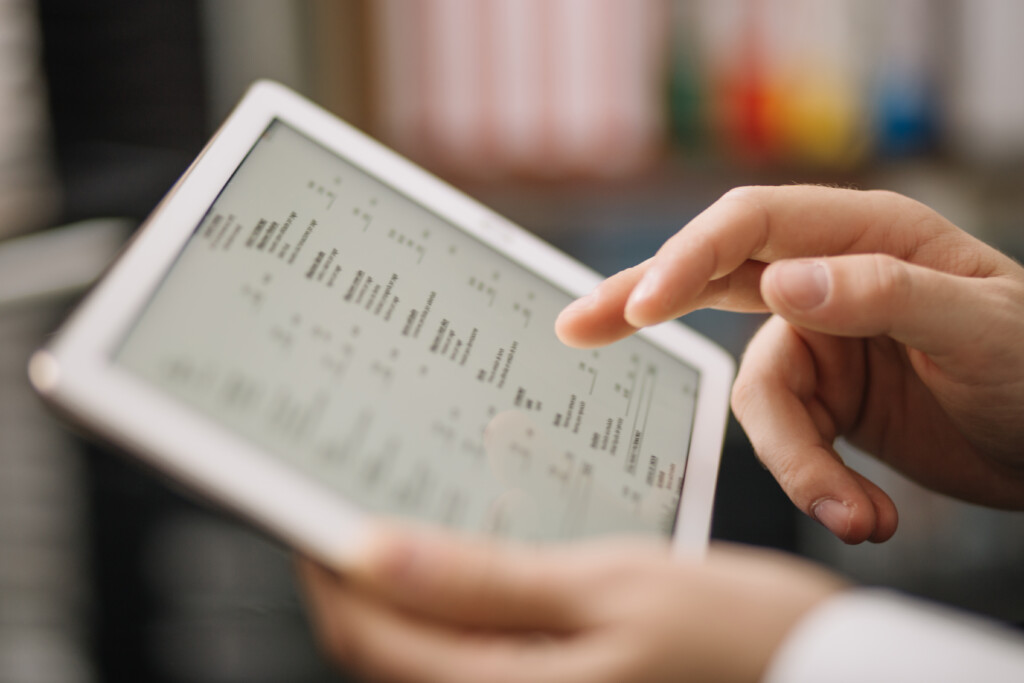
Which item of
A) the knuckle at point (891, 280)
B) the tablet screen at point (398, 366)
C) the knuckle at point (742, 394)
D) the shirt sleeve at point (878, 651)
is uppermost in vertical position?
the knuckle at point (891, 280)

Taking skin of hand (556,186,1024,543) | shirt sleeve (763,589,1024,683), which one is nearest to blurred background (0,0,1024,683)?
skin of hand (556,186,1024,543)

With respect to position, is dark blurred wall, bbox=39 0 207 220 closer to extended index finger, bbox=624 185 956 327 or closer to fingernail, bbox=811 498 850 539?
extended index finger, bbox=624 185 956 327

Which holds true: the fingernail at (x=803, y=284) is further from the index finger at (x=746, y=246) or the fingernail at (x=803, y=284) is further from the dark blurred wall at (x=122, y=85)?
the dark blurred wall at (x=122, y=85)

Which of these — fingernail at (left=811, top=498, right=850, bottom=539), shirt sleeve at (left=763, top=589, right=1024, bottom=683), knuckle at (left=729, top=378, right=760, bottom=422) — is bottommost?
fingernail at (left=811, top=498, right=850, bottom=539)

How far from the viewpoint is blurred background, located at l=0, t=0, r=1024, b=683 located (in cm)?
81

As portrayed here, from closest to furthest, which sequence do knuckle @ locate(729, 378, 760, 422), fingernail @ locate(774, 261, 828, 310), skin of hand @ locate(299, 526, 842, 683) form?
skin of hand @ locate(299, 526, 842, 683) < fingernail @ locate(774, 261, 828, 310) < knuckle @ locate(729, 378, 760, 422)

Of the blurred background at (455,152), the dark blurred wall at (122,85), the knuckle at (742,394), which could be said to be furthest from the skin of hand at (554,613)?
the dark blurred wall at (122,85)

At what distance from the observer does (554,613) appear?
0.25 meters

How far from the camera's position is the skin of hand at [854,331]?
394 mm

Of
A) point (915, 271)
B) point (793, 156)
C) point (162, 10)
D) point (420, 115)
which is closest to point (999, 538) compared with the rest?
point (793, 156)

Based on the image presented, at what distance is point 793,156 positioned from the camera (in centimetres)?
115

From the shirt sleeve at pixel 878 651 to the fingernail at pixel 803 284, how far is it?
167mm

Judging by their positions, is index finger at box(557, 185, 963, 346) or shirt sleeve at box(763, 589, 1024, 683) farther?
index finger at box(557, 185, 963, 346)

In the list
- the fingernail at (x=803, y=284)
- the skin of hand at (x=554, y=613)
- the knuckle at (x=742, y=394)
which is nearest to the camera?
the skin of hand at (x=554, y=613)
